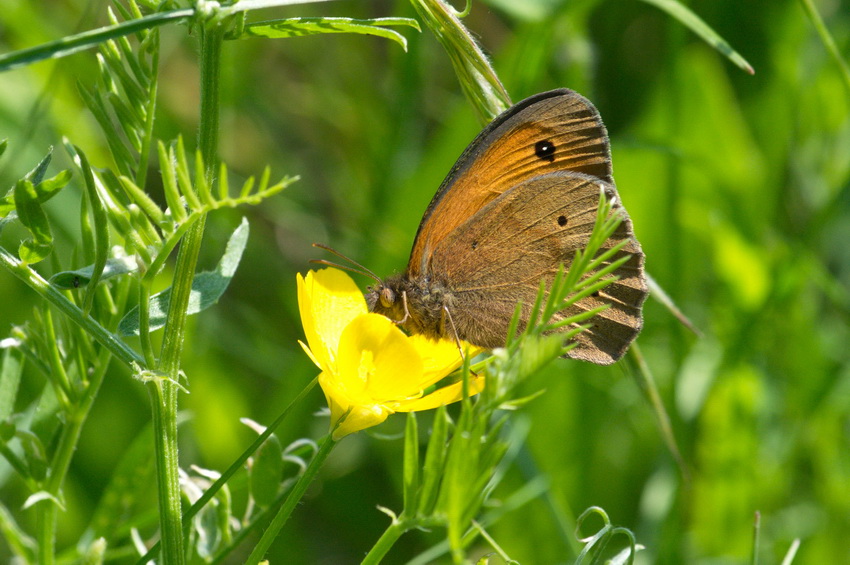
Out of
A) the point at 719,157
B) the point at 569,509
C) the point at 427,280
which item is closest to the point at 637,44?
the point at 719,157

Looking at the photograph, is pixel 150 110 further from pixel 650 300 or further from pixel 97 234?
pixel 650 300

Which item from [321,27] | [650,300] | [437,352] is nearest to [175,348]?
[321,27]

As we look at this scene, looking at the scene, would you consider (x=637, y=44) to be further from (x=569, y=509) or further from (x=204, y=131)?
(x=204, y=131)

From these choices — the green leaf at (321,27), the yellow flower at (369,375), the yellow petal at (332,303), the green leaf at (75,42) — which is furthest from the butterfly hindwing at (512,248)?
the green leaf at (75,42)

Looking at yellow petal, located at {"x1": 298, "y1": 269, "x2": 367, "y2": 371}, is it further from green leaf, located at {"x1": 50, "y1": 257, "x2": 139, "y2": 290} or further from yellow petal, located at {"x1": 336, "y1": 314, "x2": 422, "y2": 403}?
green leaf, located at {"x1": 50, "y1": 257, "x2": 139, "y2": 290}

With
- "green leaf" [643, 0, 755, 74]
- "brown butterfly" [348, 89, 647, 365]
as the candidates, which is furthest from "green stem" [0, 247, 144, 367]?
"green leaf" [643, 0, 755, 74]

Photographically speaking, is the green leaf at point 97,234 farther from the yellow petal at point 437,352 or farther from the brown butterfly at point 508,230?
the brown butterfly at point 508,230
